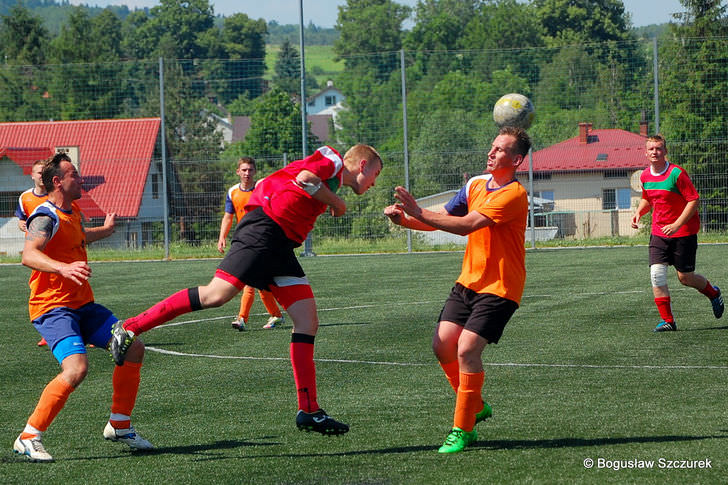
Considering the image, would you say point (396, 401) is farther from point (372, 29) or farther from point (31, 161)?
point (372, 29)

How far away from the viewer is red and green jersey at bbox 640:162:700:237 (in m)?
11.0

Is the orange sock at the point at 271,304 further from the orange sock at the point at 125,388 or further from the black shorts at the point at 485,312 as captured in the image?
the black shorts at the point at 485,312

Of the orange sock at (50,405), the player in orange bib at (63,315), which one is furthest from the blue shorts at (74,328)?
the orange sock at (50,405)

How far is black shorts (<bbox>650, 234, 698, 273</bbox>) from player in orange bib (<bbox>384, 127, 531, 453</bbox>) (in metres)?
5.39

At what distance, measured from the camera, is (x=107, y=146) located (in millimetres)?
40344

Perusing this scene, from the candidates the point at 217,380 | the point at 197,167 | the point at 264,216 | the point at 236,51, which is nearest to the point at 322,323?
the point at 217,380

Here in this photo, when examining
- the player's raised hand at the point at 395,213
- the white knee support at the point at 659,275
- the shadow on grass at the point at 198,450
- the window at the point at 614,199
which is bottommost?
the window at the point at 614,199

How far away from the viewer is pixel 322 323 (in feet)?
40.7

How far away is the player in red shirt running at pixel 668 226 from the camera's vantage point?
35.9 feet

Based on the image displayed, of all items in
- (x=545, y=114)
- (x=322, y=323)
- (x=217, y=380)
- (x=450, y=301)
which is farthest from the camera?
(x=545, y=114)

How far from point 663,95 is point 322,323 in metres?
18.3

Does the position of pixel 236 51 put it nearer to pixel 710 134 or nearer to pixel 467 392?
pixel 710 134

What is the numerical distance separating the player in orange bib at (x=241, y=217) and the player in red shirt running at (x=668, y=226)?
14.7 ft

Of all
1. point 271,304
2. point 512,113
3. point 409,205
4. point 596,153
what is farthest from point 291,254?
point 596,153
